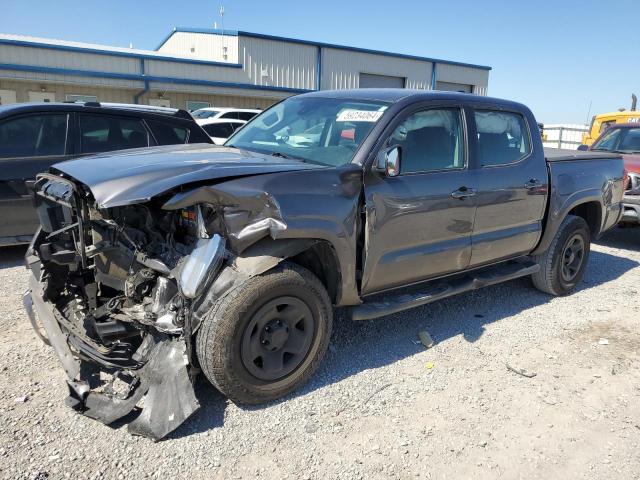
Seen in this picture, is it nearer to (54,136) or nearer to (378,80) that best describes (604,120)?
(54,136)

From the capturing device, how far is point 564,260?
18.0 feet

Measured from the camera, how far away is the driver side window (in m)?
3.84

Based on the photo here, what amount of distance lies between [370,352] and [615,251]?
17.9 ft

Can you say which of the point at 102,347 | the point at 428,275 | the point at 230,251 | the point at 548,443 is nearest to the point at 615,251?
the point at 428,275

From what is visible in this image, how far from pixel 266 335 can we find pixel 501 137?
2834mm

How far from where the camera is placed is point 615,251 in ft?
25.4

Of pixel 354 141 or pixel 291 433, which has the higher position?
pixel 354 141

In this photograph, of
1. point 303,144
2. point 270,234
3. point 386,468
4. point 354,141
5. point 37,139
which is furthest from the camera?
point 37,139

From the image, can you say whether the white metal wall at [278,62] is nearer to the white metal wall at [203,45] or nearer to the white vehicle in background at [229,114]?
the white metal wall at [203,45]

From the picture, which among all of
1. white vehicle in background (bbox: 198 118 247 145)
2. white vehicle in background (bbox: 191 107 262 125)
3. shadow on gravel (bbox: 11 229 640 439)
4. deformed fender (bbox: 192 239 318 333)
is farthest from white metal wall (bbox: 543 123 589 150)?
deformed fender (bbox: 192 239 318 333)

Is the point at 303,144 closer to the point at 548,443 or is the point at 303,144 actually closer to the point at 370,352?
the point at 370,352

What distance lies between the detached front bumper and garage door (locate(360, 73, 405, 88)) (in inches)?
1017

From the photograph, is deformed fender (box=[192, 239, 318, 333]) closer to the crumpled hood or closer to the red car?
the crumpled hood

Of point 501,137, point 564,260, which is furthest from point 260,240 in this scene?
point 564,260
